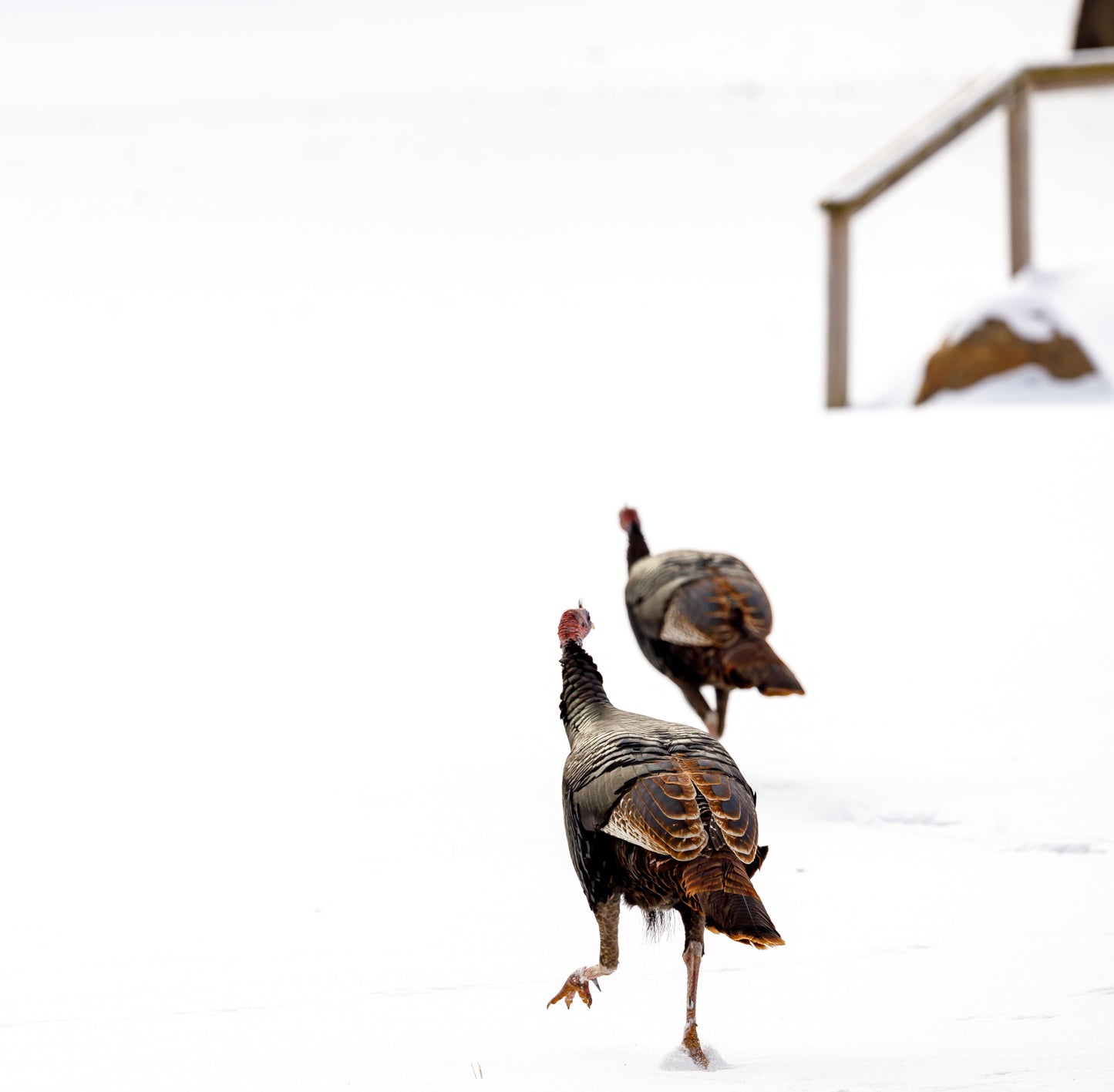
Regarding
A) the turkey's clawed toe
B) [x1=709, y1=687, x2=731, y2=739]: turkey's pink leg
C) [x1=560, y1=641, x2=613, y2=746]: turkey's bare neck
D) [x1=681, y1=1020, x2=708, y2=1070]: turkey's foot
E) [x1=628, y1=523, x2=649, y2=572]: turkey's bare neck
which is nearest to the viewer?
[x1=681, y1=1020, x2=708, y2=1070]: turkey's foot

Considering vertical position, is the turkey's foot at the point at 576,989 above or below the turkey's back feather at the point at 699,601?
below

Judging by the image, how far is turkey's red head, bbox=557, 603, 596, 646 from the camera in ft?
13.3

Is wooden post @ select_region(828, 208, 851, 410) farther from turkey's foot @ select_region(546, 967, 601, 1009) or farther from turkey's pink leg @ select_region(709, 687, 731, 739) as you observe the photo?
turkey's foot @ select_region(546, 967, 601, 1009)

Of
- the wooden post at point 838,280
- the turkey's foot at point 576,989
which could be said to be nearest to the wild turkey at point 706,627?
the turkey's foot at point 576,989

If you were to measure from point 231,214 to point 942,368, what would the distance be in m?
12.3

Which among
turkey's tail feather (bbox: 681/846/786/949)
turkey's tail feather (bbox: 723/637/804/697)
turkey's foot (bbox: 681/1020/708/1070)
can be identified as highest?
turkey's tail feather (bbox: 723/637/804/697)

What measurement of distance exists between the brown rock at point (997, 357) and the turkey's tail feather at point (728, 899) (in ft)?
25.2

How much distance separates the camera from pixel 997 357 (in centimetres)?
1030

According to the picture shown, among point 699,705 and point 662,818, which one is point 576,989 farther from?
point 699,705

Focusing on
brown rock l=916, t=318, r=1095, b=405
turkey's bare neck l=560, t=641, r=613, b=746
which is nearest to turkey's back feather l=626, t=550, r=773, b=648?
turkey's bare neck l=560, t=641, r=613, b=746

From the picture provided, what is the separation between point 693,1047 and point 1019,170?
8.37 metres

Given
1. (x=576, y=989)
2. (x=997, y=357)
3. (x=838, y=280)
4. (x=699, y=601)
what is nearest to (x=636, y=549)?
(x=699, y=601)

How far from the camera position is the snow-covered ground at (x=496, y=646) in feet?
12.4

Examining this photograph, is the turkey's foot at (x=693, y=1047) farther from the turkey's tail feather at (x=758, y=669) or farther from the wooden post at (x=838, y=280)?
the wooden post at (x=838, y=280)
